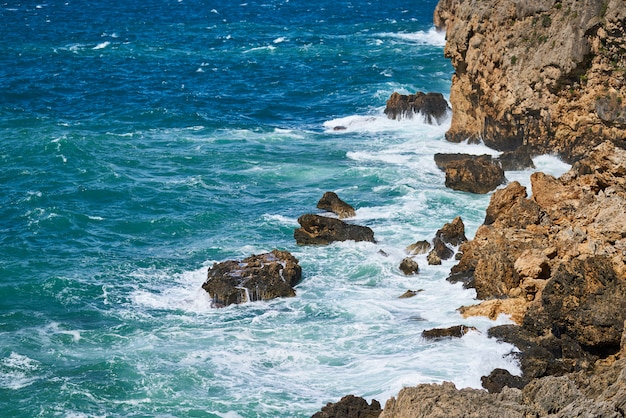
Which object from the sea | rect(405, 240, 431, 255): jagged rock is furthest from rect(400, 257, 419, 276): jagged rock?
rect(405, 240, 431, 255): jagged rock

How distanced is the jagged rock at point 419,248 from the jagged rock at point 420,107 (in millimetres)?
25369

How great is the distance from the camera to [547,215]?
38.7 metres

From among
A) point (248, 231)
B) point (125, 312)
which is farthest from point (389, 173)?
point (125, 312)

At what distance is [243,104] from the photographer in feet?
253

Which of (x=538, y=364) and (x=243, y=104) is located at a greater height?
(x=538, y=364)

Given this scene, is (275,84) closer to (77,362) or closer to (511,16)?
(511,16)

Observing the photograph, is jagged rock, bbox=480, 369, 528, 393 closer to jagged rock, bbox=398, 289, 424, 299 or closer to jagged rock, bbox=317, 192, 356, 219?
jagged rock, bbox=398, 289, 424, 299

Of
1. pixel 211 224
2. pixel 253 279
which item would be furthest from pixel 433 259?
pixel 211 224

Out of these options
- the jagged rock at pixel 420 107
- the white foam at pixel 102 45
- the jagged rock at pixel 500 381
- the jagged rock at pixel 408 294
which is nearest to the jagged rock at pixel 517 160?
the jagged rock at pixel 420 107

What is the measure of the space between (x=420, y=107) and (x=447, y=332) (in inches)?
1440

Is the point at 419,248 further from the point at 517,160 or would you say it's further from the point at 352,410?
the point at 352,410

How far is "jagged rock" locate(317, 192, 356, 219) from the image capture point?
49.2 metres

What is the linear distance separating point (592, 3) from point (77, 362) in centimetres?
3163

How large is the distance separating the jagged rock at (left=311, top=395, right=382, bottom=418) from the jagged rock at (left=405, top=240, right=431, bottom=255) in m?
16.6
